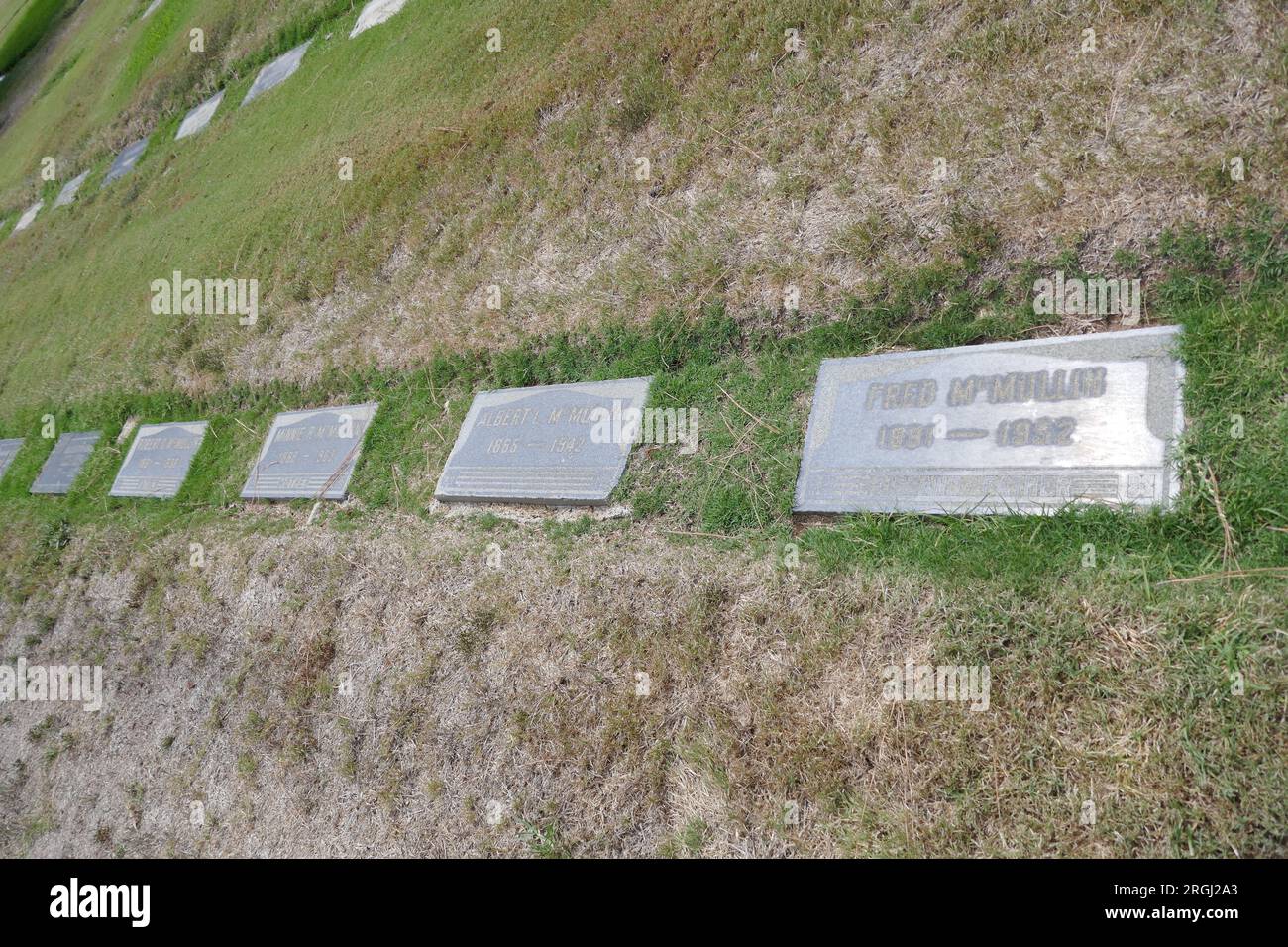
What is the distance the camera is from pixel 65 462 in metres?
9.33

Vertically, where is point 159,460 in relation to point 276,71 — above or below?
below

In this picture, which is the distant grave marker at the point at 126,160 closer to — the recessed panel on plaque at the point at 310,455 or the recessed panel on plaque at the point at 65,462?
the recessed panel on plaque at the point at 65,462

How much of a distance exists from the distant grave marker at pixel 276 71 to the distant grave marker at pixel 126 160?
3.27 meters

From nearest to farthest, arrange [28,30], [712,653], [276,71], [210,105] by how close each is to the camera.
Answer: [712,653] → [276,71] → [210,105] → [28,30]

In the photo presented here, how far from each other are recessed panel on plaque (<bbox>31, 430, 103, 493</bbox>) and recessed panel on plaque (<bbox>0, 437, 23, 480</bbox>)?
1092 millimetres

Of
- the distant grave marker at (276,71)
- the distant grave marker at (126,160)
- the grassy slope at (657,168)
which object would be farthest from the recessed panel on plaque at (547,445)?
the distant grave marker at (126,160)

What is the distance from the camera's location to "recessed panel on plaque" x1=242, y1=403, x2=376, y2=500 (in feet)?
20.1

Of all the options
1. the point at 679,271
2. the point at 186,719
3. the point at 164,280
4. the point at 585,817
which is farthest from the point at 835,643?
the point at 164,280

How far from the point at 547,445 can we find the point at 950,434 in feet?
7.70

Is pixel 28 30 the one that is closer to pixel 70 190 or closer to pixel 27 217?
pixel 27 217

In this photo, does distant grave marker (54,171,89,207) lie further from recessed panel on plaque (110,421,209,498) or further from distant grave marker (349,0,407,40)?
recessed panel on plaque (110,421,209,498)

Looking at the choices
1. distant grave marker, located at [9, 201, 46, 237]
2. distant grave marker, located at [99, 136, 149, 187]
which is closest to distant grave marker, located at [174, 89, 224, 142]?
distant grave marker, located at [99, 136, 149, 187]

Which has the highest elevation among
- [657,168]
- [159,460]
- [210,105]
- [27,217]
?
[210,105]

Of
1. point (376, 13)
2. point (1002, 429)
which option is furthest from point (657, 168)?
point (376, 13)
